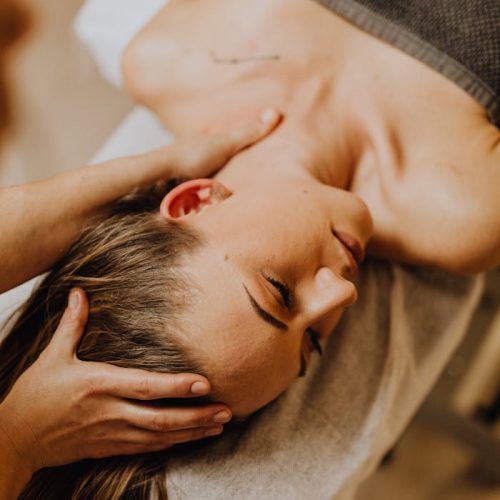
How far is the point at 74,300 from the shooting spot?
844mm

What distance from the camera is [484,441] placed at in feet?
4.90

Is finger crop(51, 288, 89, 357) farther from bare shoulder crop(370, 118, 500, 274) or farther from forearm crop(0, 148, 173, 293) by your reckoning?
bare shoulder crop(370, 118, 500, 274)

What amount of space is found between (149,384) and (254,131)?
503mm

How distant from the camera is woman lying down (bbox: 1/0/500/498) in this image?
0.79 metres

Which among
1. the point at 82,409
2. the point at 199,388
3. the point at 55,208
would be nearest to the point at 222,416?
the point at 199,388

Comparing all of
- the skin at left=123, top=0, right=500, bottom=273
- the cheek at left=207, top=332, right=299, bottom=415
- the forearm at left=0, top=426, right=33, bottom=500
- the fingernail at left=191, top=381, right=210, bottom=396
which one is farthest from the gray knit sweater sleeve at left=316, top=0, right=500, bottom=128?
the forearm at left=0, top=426, right=33, bottom=500

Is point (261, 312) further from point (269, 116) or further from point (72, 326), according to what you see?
point (269, 116)

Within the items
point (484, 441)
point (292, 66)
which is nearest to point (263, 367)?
point (292, 66)

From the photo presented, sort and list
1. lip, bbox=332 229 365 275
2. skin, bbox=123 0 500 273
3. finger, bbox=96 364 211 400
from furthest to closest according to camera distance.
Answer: skin, bbox=123 0 500 273 → lip, bbox=332 229 365 275 → finger, bbox=96 364 211 400

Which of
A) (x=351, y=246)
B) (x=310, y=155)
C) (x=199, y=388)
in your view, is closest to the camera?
(x=199, y=388)

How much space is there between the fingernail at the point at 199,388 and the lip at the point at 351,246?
0.30m

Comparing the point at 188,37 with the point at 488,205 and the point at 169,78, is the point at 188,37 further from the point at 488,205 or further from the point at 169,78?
the point at 488,205

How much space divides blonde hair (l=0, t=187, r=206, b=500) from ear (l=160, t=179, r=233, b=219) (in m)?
0.04

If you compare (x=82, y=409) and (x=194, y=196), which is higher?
(x=194, y=196)
